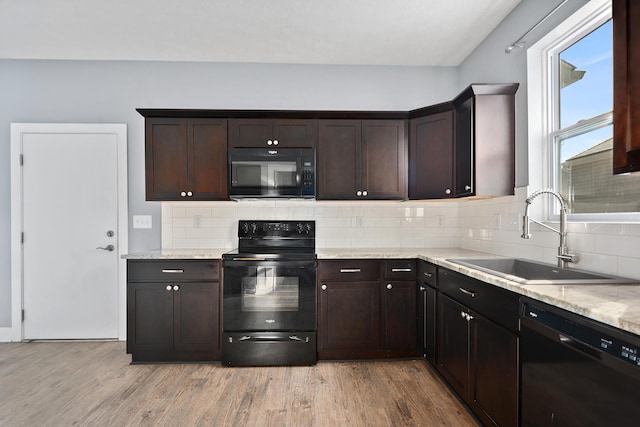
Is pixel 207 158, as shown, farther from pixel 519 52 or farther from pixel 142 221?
pixel 519 52

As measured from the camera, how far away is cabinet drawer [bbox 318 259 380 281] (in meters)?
2.94

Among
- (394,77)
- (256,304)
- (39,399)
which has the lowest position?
(39,399)

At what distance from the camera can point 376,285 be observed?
2.94m

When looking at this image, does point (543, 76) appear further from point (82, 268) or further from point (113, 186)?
point (82, 268)

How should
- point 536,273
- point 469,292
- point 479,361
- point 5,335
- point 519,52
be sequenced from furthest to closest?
point 5,335 < point 519,52 < point 536,273 < point 469,292 < point 479,361

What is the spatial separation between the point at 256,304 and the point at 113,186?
1.85 meters

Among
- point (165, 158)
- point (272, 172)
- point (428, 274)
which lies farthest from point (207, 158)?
point (428, 274)

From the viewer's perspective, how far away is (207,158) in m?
3.16

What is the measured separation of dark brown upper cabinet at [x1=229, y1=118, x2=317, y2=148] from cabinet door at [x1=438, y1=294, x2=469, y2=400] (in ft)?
5.68

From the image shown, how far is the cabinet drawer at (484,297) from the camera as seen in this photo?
5.48 ft

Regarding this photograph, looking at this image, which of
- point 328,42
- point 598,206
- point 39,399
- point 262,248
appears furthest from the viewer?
point 262,248

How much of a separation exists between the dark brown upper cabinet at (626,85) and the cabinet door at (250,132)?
2399 millimetres

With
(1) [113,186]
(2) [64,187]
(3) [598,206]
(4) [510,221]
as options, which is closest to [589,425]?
(3) [598,206]

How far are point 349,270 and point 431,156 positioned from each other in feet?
3.94
